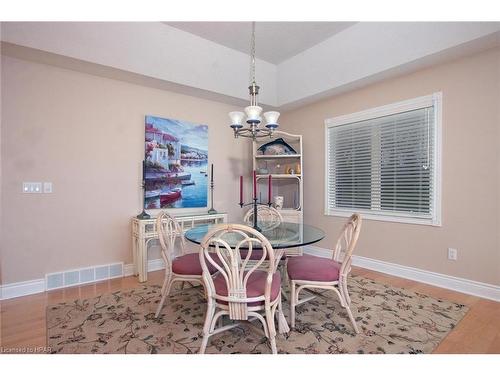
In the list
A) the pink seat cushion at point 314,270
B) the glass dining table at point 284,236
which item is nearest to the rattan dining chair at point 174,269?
the glass dining table at point 284,236

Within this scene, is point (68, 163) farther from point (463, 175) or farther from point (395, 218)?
point (463, 175)

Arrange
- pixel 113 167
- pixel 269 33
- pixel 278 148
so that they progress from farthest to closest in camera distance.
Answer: pixel 278 148, pixel 269 33, pixel 113 167

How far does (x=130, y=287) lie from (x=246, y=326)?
159cm

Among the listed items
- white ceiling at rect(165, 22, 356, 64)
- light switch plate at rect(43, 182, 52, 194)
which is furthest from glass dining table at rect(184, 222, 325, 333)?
white ceiling at rect(165, 22, 356, 64)

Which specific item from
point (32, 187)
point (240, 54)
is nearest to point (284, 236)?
point (32, 187)

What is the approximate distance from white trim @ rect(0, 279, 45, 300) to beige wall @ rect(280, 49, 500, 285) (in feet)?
13.1

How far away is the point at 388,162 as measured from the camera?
335 centimetres

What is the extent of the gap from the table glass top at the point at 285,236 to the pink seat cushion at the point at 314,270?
23 cm

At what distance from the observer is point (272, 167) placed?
457 cm

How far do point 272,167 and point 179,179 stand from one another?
1.65 meters

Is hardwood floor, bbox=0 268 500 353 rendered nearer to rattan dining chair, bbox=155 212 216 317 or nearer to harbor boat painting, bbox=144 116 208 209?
rattan dining chair, bbox=155 212 216 317

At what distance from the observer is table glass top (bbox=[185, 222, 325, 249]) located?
1.87 metres

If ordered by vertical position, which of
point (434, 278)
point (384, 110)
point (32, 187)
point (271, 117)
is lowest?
point (434, 278)
